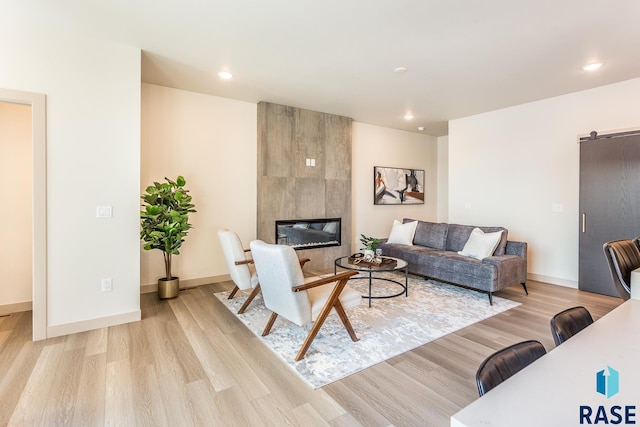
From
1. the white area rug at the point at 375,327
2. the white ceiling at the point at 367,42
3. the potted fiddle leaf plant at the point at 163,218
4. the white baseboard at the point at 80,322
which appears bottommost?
the white area rug at the point at 375,327

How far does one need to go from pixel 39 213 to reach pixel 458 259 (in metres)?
4.64

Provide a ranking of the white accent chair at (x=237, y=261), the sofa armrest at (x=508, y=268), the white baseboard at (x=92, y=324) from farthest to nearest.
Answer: the sofa armrest at (x=508, y=268)
the white accent chair at (x=237, y=261)
the white baseboard at (x=92, y=324)

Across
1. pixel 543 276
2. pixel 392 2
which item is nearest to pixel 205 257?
pixel 392 2

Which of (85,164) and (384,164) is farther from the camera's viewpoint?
(384,164)

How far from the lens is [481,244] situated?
4.14 m

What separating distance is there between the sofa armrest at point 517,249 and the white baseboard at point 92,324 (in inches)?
185

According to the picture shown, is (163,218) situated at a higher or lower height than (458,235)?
higher

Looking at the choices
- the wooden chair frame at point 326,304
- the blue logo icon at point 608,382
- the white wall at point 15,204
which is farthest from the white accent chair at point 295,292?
the white wall at point 15,204

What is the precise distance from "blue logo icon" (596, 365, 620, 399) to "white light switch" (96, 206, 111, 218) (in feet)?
11.9

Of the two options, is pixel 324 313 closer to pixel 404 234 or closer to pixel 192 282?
pixel 192 282

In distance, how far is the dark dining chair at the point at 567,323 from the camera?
1188 mm

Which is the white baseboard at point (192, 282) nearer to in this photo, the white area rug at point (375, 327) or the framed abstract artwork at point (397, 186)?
the white area rug at point (375, 327)

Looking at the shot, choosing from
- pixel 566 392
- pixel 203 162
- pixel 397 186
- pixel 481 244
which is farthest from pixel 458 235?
pixel 566 392

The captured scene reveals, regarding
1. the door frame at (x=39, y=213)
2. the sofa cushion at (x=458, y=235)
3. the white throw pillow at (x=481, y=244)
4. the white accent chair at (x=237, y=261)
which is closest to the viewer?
the door frame at (x=39, y=213)
